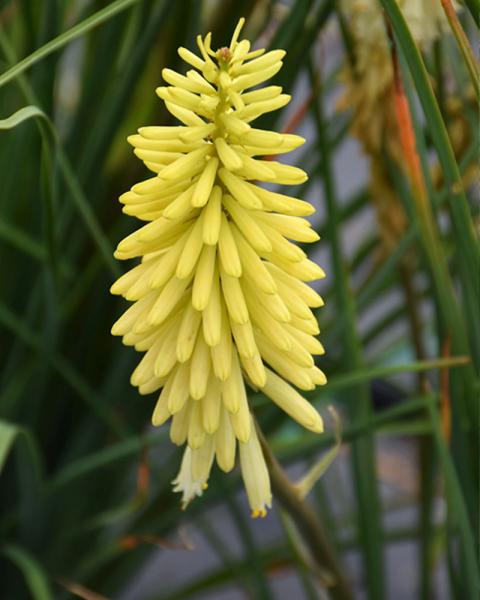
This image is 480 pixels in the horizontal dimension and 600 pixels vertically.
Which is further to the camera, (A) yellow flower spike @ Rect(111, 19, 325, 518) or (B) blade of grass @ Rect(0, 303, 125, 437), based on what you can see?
(B) blade of grass @ Rect(0, 303, 125, 437)

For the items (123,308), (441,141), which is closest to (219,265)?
(441,141)

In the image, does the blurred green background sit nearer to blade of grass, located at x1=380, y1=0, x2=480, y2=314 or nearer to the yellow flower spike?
blade of grass, located at x1=380, y1=0, x2=480, y2=314

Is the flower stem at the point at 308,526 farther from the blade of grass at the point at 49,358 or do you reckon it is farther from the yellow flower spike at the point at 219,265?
the blade of grass at the point at 49,358

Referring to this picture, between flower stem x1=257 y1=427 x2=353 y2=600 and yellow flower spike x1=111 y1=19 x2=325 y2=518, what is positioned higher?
yellow flower spike x1=111 y1=19 x2=325 y2=518

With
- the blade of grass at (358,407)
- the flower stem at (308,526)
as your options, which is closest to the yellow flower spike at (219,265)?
the flower stem at (308,526)

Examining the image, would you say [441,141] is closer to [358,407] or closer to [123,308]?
[358,407]

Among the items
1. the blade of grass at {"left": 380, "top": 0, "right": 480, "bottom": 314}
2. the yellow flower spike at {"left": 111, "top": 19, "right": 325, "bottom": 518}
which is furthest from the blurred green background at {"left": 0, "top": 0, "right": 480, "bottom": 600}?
the yellow flower spike at {"left": 111, "top": 19, "right": 325, "bottom": 518}

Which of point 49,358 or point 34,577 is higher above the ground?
point 49,358

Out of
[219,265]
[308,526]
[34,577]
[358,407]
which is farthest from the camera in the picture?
[358,407]
